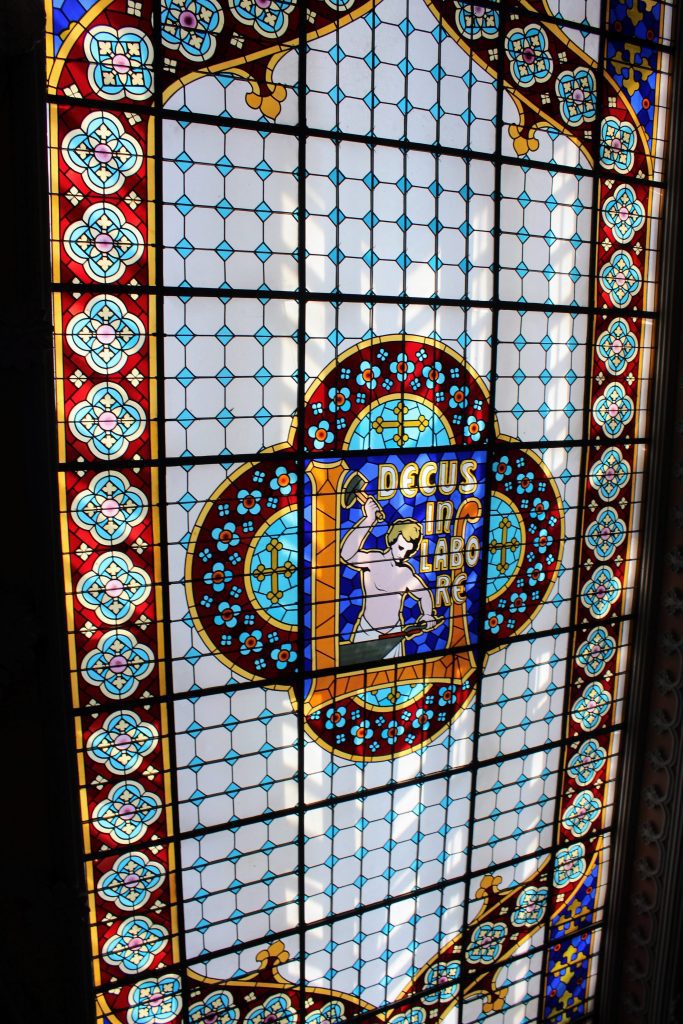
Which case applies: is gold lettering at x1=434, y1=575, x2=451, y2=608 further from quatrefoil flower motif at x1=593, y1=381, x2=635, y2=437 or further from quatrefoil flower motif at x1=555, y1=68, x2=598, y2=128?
quatrefoil flower motif at x1=555, y1=68, x2=598, y2=128

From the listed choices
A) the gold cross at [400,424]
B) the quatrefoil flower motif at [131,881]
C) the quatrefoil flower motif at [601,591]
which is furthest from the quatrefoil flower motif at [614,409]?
the quatrefoil flower motif at [131,881]

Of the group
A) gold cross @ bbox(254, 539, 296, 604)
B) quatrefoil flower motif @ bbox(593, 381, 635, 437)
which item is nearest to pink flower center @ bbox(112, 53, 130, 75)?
gold cross @ bbox(254, 539, 296, 604)

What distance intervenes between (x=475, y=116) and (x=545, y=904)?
17.6 ft

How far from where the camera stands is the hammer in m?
4.31

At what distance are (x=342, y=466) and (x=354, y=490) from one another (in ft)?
0.52

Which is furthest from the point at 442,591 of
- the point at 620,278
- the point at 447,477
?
the point at 620,278

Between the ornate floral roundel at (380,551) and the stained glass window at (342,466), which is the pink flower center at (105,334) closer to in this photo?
the stained glass window at (342,466)

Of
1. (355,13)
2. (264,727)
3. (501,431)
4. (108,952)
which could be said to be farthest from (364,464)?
(108,952)

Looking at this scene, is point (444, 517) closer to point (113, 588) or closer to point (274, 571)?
point (274, 571)

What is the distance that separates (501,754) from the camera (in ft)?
16.8

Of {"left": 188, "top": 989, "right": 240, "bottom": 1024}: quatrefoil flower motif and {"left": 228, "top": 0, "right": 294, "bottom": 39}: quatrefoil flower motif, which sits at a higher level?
{"left": 228, "top": 0, "right": 294, "bottom": 39}: quatrefoil flower motif

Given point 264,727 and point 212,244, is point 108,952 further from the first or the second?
point 212,244

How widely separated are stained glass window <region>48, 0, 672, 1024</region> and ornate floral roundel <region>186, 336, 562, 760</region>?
0.02 meters

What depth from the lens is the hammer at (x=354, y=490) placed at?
170 inches
